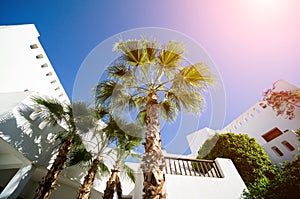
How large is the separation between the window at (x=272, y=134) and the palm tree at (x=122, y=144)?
13440 millimetres

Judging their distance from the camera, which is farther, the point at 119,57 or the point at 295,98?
the point at 295,98

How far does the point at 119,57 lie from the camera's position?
16.5ft

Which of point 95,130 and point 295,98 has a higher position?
point 295,98

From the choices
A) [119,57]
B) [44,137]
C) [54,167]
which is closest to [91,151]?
[54,167]

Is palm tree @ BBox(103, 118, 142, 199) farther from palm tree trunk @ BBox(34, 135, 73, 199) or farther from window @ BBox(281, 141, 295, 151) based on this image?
window @ BBox(281, 141, 295, 151)

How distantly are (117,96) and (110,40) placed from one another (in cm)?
192

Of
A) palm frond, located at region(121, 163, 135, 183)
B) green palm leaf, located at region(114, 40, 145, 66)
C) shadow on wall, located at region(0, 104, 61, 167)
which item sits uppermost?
green palm leaf, located at region(114, 40, 145, 66)

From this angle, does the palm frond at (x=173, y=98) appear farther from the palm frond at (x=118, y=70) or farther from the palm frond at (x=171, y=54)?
the palm frond at (x=118, y=70)

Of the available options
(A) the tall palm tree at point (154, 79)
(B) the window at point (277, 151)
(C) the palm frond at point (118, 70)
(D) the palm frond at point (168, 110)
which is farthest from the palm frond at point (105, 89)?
(B) the window at point (277, 151)

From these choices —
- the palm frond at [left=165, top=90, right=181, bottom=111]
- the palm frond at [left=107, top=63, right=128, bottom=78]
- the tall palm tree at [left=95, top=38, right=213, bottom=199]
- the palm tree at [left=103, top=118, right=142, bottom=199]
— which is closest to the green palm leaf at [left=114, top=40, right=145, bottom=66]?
the tall palm tree at [left=95, top=38, right=213, bottom=199]

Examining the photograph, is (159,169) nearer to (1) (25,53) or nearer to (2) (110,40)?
(2) (110,40)

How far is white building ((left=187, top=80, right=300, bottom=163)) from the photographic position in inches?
444

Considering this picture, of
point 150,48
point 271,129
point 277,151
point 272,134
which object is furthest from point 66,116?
point 272,134

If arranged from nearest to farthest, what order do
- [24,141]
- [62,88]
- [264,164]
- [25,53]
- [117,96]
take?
1. [117,96]
2. [24,141]
3. [25,53]
4. [264,164]
5. [62,88]
